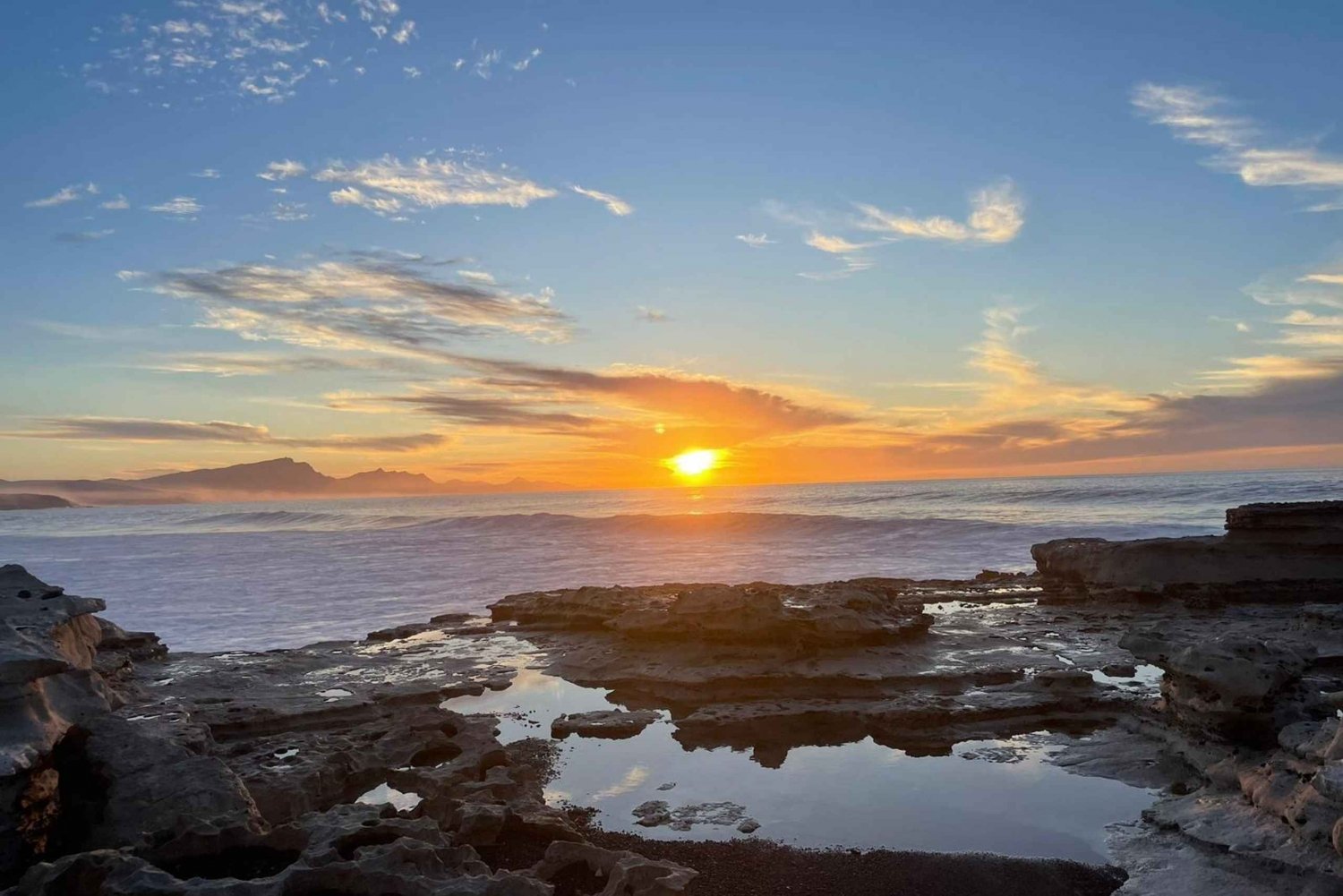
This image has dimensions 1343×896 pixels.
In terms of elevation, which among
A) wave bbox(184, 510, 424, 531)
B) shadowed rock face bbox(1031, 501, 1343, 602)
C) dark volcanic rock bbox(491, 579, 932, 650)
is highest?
shadowed rock face bbox(1031, 501, 1343, 602)

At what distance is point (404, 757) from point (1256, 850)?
9083 millimetres

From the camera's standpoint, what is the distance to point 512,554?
4375 cm

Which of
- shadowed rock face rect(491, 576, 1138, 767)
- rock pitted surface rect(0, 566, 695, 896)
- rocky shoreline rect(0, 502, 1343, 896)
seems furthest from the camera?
shadowed rock face rect(491, 576, 1138, 767)

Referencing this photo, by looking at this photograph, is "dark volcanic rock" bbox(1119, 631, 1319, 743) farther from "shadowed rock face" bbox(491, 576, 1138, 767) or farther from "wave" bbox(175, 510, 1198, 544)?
"wave" bbox(175, 510, 1198, 544)

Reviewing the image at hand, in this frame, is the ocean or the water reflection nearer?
the water reflection

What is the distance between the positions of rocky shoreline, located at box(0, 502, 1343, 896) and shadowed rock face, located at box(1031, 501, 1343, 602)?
0.21ft

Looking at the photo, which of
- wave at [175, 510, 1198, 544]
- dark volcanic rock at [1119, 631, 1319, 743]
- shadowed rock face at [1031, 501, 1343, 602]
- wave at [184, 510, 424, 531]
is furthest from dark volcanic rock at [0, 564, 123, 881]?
wave at [184, 510, 424, 531]

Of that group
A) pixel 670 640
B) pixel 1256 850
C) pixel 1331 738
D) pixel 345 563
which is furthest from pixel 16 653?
pixel 345 563

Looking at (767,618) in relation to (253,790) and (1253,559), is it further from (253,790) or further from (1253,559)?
(1253,559)

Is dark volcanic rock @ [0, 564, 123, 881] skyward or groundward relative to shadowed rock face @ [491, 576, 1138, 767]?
skyward

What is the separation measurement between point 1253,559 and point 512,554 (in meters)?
33.7

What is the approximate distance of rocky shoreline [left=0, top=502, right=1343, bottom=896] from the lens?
6.49 m

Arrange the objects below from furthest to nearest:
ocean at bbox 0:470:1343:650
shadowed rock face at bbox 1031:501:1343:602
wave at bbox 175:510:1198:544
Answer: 1. wave at bbox 175:510:1198:544
2. ocean at bbox 0:470:1343:650
3. shadowed rock face at bbox 1031:501:1343:602

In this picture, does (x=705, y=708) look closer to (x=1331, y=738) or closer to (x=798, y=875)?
(x=798, y=875)
